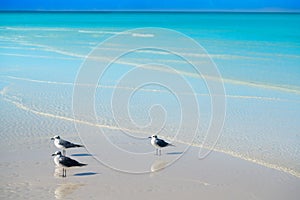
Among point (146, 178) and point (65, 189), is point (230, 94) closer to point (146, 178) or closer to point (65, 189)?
point (146, 178)

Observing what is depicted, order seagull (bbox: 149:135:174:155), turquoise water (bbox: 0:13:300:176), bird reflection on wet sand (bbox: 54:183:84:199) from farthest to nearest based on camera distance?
turquoise water (bbox: 0:13:300:176)
seagull (bbox: 149:135:174:155)
bird reflection on wet sand (bbox: 54:183:84:199)

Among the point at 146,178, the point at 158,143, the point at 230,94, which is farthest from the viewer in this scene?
the point at 230,94

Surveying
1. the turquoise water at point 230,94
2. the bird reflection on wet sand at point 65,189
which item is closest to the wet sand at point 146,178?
the bird reflection on wet sand at point 65,189

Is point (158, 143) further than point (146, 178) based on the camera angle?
Yes

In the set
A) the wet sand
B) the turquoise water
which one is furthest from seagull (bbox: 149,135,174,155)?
the turquoise water

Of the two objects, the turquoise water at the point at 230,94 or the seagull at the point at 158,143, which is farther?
the turquoise water at the point at 230,94

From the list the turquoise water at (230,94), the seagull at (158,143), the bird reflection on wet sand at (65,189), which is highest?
the turquoise water at (230,94)

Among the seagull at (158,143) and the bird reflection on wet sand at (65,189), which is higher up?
the seagull at (158,143)

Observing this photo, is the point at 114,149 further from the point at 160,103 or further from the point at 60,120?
the point at 160,103

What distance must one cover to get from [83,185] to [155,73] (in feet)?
32.9

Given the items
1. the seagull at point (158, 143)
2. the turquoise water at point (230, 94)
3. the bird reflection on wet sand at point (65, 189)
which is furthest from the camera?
the turquoise water at point (230, 94)

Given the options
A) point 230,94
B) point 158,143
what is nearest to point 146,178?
point 158,143

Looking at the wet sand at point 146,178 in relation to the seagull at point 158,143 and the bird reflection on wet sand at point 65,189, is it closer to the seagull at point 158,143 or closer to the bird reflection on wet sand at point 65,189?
the bird reflection on wet sand at point 65,189

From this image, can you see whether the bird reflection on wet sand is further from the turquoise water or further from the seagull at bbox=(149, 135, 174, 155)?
the turquoise water
